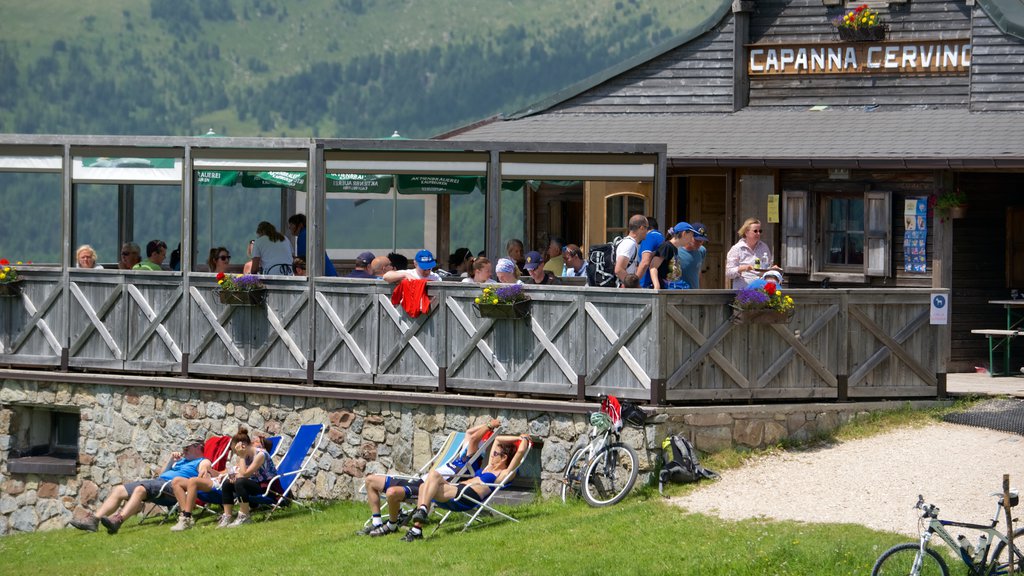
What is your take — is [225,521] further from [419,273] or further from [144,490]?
[419,273]

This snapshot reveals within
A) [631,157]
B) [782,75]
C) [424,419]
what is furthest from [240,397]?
[782,75]

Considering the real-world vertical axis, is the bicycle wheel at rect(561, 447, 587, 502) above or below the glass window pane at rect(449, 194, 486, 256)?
below

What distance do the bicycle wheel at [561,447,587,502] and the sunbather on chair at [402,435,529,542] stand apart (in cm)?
54

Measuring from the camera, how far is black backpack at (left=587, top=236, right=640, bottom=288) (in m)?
15.4

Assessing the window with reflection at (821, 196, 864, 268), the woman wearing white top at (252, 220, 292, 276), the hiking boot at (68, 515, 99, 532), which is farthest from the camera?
the window with reflection at (821, 196, 864, 268)

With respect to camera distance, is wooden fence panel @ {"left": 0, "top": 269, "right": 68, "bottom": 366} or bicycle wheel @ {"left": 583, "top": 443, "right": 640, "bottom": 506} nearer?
bicycle wheel @ {"left": 583, "top": 443, "right": 640, "bottom": 506}

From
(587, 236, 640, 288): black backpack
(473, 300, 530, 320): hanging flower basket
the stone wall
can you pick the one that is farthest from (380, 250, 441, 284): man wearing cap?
(587, 236, 640, 288): black backpack

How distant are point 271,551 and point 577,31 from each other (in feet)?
387

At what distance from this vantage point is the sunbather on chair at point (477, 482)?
14.0 m

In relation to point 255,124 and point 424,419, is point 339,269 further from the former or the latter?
point 255,124

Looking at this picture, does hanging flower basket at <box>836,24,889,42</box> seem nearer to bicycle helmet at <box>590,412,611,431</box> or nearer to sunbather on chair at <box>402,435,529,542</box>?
bicycle helmet at <box>590,412,611,431</box>

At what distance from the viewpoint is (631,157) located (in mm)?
16969

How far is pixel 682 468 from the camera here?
14.5 m

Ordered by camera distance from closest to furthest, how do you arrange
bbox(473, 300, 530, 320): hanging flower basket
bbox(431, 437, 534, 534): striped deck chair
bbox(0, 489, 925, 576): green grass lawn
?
bbox(0, 489, 925, 576): green grass lawn → bbox(431, 437, 534, 534): striped deck chair → bbox(473, 300, 530, 320): hanging flower basket
